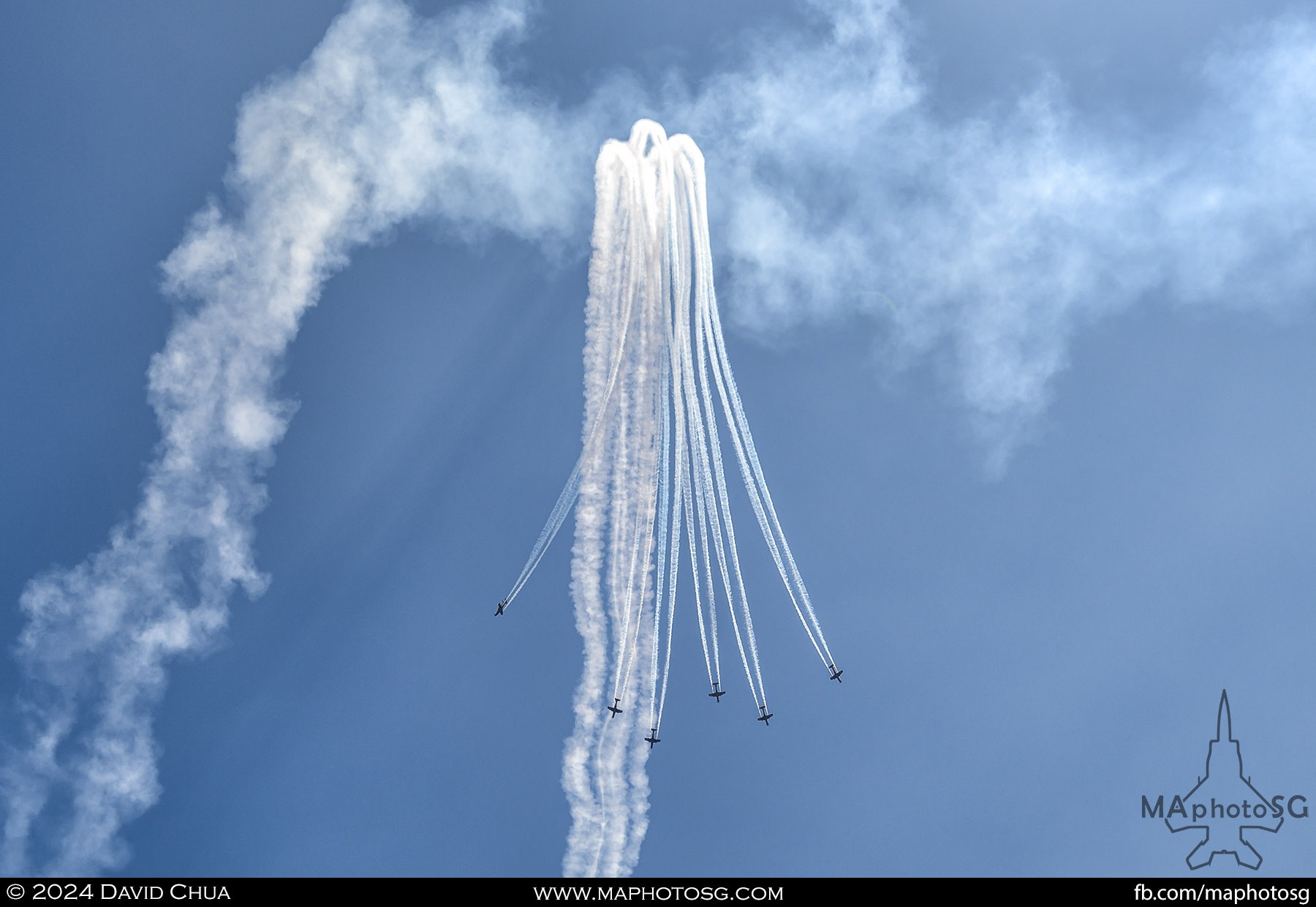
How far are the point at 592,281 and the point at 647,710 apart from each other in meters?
18.6

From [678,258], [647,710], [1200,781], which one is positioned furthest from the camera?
[1200,781]

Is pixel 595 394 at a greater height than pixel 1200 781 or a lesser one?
greater

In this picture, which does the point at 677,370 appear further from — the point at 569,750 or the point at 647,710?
the point at 569,750

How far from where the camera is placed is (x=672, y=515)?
31516 mm

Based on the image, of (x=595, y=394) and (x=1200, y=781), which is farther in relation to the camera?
(x=1200, y=781)

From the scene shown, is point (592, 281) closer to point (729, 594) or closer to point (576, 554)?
point (576, 554)

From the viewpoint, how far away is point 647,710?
32.6m

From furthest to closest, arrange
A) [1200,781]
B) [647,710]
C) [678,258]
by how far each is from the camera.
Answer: [1200,781]
[647,710]
[678,258]

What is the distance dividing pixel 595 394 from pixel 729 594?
10619 mm
